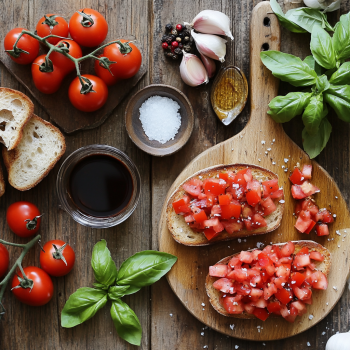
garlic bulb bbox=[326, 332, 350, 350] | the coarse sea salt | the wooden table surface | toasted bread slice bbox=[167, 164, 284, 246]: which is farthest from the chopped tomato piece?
garlic bulb bbox=[326, 332, 350, 350]

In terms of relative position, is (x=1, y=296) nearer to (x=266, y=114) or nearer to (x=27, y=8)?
(x=27, y=8)

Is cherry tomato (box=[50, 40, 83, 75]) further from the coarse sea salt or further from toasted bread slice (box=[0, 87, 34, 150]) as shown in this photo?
the coarse sea salt

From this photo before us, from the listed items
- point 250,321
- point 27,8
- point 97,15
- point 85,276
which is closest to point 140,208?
point 85,276

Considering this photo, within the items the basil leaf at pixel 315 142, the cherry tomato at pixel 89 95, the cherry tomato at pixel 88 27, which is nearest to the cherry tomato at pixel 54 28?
the cherry tomato at pixel 88 27

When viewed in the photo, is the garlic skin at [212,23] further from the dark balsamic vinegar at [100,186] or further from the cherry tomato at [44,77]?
the dark balsamic vinegar at [100,186]

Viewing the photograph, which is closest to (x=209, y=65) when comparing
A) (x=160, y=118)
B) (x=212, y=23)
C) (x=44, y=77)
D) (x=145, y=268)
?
(x=212, y=23)
